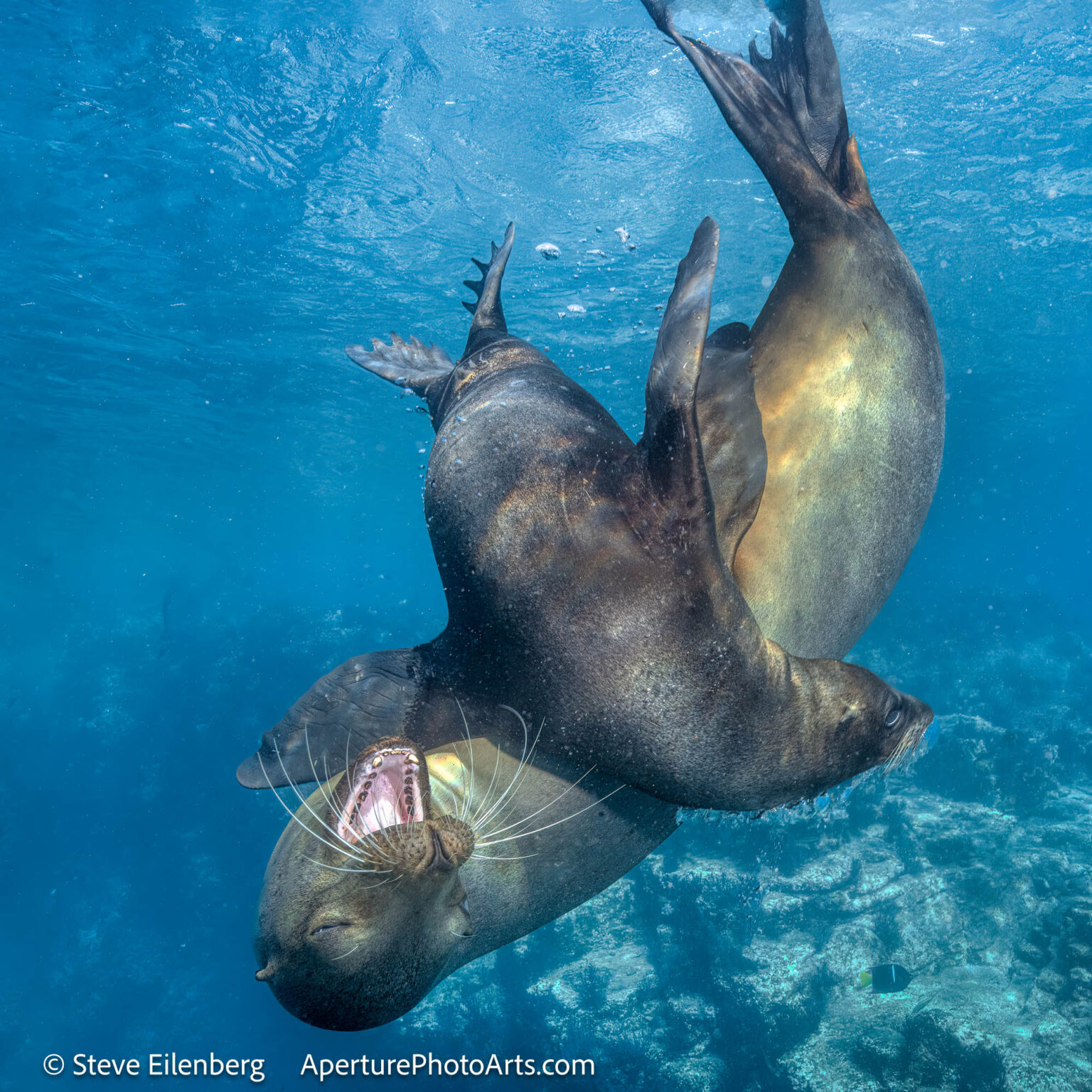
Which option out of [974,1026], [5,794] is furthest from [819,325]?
[5,794]

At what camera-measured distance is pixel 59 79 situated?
9898mm

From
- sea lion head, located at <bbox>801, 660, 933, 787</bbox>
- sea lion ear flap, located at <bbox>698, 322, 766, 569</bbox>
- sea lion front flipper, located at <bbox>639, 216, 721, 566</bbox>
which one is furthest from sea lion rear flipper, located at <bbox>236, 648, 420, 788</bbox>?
sea lion head, located at <bbox>801, 660, 933, 787</bbox>

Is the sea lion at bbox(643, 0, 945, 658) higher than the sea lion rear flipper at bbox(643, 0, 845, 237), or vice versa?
the sea lion rear flipper at bbox(643, 0, 845, 237)

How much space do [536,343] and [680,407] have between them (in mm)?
18510

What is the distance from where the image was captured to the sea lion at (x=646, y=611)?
2.22 metres

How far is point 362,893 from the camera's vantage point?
1.88m

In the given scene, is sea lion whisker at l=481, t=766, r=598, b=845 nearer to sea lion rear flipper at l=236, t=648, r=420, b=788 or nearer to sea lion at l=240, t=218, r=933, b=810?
sea lion at l=240, t=218, r=933, b=810

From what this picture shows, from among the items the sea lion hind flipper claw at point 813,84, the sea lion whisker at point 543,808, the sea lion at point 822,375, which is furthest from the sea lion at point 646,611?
the sea lion hind flipper claw at point 813,84

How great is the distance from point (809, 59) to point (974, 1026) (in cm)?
912

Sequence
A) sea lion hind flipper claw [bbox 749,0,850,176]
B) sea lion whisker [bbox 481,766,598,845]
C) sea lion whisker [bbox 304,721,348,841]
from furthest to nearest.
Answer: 1. sea lion hind flipper claw [bbox 749,0,850,176]
2. sea lion whisker [bbox 481,766,598,845]
3. sea lion whisker [bbox 304,721,348,841]

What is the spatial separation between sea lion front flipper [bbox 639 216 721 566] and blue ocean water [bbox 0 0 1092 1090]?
21.1 feet

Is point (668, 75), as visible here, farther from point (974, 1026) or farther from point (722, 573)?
point (974, 1026)

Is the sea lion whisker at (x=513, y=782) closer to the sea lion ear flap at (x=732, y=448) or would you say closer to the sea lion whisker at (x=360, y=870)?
the sea lion whisker at (x=360, y=870)

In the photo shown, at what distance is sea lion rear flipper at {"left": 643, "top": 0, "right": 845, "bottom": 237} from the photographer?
293 centimetres
